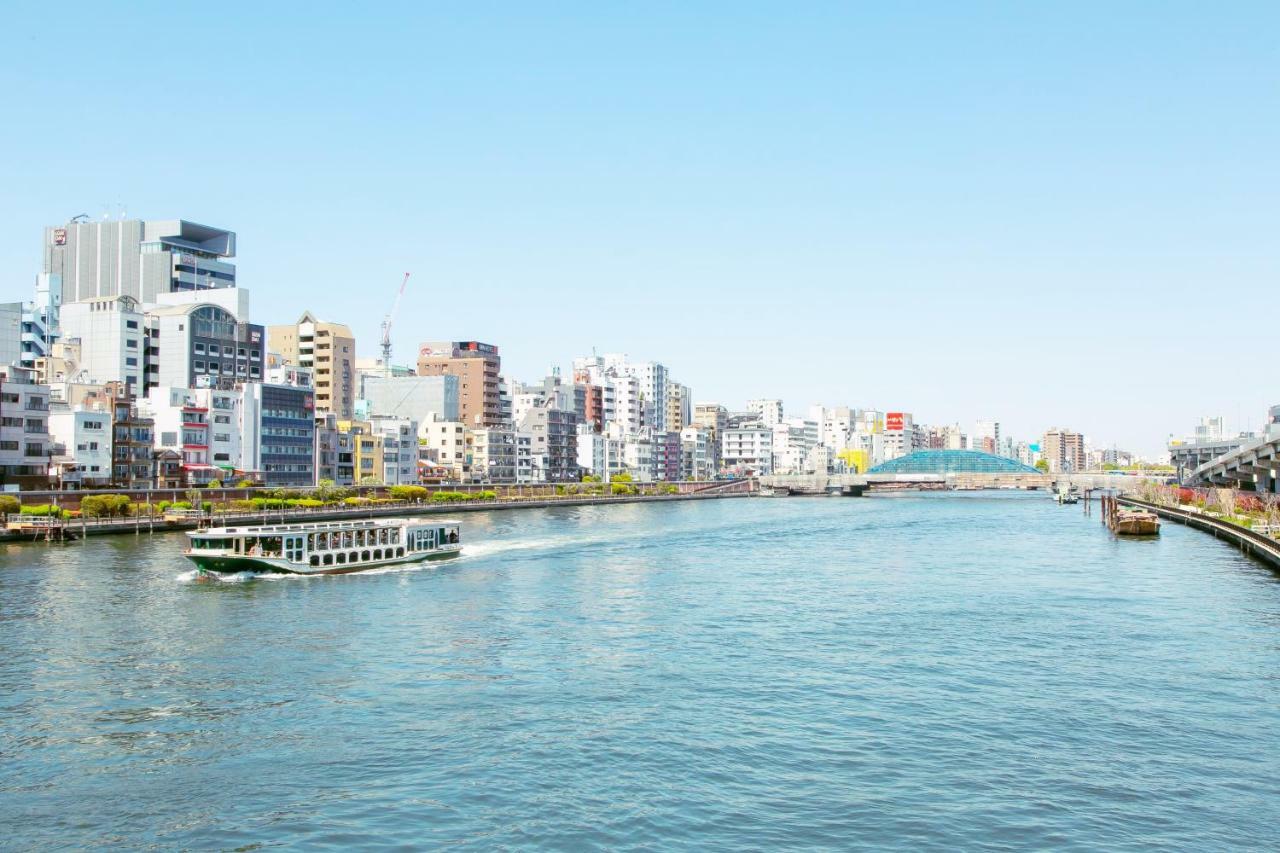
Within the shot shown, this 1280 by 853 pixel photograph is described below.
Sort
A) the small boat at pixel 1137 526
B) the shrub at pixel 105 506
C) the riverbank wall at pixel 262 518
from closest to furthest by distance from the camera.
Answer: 1. the riverbank wall at pixel 262 518
2. the shrub at pixel 105 506
3. the small boat at pixel 1137 526

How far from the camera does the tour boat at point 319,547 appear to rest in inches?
2813

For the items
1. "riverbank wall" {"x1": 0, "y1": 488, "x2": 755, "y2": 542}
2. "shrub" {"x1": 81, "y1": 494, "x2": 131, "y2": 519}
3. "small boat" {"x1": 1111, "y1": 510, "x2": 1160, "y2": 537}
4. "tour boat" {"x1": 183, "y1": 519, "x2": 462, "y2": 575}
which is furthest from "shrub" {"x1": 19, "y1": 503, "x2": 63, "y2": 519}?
"small boat" {"x1": 1111, "y1": 510, "x2": 1160, "y2": 537}

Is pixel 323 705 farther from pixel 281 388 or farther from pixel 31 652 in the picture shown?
pixel 281 388

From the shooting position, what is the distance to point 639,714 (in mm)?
34969

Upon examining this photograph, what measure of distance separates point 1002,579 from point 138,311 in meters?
136

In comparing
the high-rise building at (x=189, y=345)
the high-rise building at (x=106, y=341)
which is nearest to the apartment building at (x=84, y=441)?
the high-rise building at (x=106, y=341)

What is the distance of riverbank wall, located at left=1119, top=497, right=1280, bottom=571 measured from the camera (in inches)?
3066

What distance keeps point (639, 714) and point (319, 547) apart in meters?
47.6

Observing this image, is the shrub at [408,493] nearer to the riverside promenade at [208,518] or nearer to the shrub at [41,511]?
the riverside promenade at [208,518]

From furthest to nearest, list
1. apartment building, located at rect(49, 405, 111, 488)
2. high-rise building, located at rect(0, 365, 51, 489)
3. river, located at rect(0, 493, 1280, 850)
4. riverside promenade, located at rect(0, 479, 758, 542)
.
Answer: apartment building, located at rect(49, 405, 111, 488) < high-rise building, located at rect(0, 365, 51, 489) < riverside promenade, located at rect(0, 479, 758, 542) < river, located at rect(0, 493, 1280, 850)

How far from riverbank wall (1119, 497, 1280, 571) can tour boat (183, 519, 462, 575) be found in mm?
59623

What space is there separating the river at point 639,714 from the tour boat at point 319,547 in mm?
4245

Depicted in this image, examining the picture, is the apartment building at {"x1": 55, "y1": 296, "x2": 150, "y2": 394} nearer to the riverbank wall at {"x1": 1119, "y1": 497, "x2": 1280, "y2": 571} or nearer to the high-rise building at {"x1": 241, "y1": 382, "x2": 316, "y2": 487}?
the high-rise building at {"x1": 241, "y1": 382, "x2": 316, "y2": 487}

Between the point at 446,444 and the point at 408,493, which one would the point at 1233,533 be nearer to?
the point at 408,493
